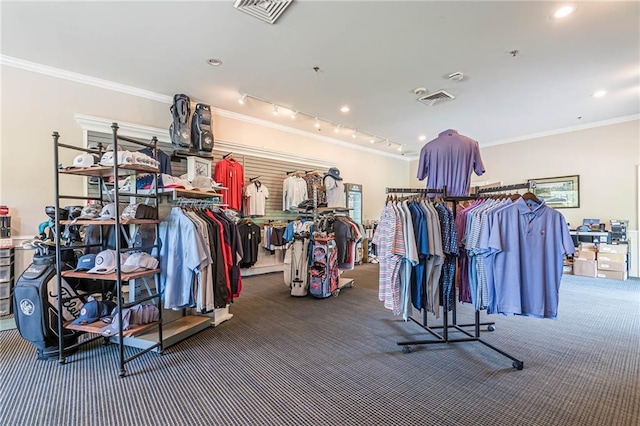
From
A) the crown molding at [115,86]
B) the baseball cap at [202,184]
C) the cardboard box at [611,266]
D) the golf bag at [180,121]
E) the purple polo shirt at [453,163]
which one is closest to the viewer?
the purple polo shirt at [453,163]

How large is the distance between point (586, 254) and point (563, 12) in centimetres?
551

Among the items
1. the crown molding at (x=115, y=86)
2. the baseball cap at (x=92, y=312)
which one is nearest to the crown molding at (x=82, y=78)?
the crown molding at (x=115, y=86)

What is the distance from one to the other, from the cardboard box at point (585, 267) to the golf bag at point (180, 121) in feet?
26.8

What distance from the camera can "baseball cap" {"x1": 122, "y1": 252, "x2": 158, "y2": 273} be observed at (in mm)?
2668

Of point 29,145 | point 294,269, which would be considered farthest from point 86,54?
point 294,269

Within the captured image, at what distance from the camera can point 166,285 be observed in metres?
2.90

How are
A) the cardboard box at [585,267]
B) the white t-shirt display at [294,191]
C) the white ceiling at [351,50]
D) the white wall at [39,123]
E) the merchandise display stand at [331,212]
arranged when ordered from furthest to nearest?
the white t-shirt display at [294,191] < the cardboard box at [585,267] < the merchandise display stand at [331,212] < the white wall at [39,123] < the white ceiling at [351,50]

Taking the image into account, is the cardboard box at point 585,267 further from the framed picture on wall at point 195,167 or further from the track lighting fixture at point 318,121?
the framed picture on wall at point 195,167

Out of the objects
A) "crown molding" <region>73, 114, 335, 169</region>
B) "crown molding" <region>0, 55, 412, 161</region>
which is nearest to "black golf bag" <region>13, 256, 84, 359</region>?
"crown molding" <region>73, 114, 335, 169</region>

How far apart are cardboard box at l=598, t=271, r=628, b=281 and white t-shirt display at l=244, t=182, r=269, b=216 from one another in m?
7.14

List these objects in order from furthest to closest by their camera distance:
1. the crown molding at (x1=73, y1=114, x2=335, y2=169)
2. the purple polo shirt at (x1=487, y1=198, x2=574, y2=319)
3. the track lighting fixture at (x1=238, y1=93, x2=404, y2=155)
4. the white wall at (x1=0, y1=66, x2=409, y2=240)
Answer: the track lighting fixture at (x1=238, y1=93, x2=404, y2=155) → the crown molding at (x1=73, y1=114, x2=335, y2=169) → the white wall at (x1=0, y1=66, x2=409, y2=240) → the purple polo shirt at (x1=487, y1=198, x2=574, y2=319)

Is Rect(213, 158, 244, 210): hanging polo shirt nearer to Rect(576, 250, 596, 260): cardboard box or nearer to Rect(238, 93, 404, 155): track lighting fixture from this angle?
Rect(238, 93, 404, 155): track lighting fixture

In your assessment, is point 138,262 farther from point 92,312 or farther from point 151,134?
point 151,134

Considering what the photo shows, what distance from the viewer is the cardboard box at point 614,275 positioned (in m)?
5.91
